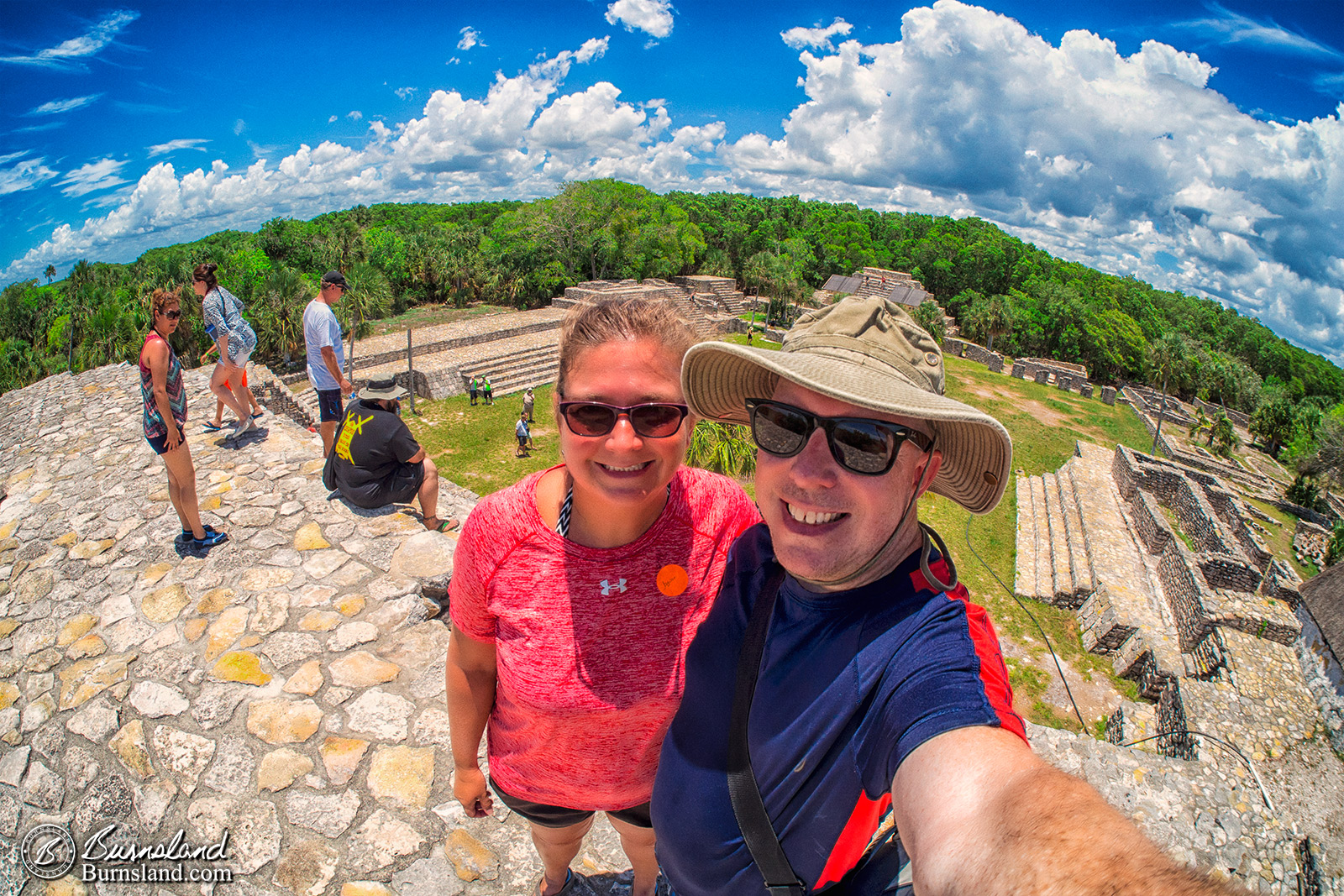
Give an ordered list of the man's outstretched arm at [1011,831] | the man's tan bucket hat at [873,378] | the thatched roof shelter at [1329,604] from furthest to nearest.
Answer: the thatched roof shelter at [1329,604]
the man's tan bucket hat at [873,378]
the man's outstretched arm at [1011,831]

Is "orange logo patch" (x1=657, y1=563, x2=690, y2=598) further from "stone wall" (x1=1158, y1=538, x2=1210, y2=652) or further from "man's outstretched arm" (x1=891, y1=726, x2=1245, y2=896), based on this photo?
"stone wall" (x1=1158, y1=538, x2=1210, y2=652)

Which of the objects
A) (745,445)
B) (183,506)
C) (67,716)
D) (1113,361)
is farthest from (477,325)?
(1113,361)

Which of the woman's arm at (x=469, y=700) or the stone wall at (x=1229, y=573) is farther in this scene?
the stone wall at (x=1229, y=573)

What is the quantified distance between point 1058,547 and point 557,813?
14250 mm

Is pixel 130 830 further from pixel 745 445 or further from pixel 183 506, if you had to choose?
pixel 745 445

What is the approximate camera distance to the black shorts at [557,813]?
6.33 ft

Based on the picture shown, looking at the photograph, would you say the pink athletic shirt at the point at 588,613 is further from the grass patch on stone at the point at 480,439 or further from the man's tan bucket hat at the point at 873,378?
the grass patch on stone at the point at 480,439

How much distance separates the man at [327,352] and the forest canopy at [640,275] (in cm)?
981

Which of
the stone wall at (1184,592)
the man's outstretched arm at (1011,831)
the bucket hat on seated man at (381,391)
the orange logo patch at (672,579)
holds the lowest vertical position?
the stone wall at (1184,592)

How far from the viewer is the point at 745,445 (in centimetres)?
1039

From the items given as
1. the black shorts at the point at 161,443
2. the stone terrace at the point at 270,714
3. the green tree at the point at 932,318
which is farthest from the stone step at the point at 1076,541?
the green tree at the point at 932,318

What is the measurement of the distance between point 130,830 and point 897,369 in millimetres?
3781

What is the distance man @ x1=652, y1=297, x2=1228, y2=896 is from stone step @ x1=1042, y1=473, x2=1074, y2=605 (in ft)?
38.8

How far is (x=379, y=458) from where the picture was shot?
182 inches
